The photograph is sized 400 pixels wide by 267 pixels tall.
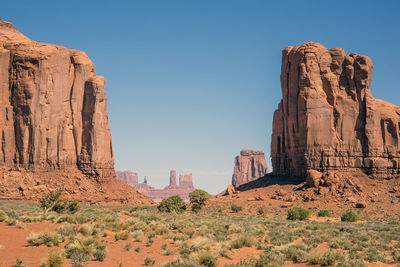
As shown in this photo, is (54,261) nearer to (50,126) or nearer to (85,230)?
(85,230)

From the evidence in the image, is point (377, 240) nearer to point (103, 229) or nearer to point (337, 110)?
point (103, 229)

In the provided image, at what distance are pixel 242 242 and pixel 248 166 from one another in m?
155

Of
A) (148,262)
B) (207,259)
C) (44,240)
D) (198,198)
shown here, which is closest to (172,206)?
(198,198)

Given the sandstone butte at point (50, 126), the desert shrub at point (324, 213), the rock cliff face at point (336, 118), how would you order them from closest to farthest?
the desert shrub at point (324, 213), the rock cliff face at point (336, 118), the sandstone butte at point (50, 126)

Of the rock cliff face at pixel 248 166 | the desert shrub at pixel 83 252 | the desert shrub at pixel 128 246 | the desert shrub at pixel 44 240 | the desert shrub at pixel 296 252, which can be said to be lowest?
the desert shrub at pixel 296 252

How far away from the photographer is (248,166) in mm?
173625

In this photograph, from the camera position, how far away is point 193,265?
1491 cm

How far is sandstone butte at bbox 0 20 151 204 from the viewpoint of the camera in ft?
213

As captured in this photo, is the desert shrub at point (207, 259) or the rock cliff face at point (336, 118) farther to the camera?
the rock cliff face at point (336, 118)

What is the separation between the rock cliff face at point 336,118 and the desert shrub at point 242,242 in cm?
4016

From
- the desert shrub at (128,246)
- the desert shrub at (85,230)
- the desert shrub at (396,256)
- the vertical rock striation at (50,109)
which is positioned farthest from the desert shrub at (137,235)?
the vertical rock striation at (50,109)

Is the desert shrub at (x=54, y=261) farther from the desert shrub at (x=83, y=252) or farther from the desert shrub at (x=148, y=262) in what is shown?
the desert shrub at (x=148, y=262)

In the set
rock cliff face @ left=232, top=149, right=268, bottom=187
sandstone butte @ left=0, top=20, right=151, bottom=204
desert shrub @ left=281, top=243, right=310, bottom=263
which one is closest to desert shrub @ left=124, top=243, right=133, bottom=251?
desert shrub @ left=281, top=243, right=310, bottom=263

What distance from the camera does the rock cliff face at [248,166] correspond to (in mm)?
171125
